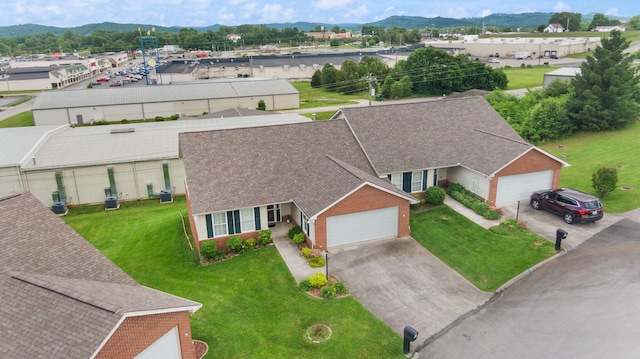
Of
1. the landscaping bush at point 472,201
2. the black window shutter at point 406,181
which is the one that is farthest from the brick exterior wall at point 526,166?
the black window shutter at point 406,181

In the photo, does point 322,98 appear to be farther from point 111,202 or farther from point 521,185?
point 521,185

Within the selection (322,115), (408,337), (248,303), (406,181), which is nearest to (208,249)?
(248,303)

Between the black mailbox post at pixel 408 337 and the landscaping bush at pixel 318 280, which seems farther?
the landscaping bush at pixel 318 280

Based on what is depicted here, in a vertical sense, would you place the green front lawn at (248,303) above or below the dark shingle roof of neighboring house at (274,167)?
below

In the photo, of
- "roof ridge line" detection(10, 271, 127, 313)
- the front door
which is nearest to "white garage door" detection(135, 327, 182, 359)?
"roof ridge line" detection(10, 271, 127, 313)

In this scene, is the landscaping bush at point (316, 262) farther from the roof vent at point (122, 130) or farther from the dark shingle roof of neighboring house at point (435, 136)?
the roof vent at point (122, 130)

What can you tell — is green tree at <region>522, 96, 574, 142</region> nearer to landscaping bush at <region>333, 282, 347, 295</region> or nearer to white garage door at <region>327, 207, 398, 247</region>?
white garage door at <region>327, 207, 398, 247</region>

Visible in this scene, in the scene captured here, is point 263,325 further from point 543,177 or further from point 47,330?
point 543,177
